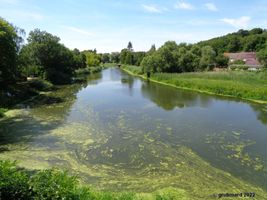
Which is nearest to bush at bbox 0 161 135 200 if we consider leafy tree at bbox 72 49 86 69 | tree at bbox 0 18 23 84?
tree at bbox 0 18 23 84

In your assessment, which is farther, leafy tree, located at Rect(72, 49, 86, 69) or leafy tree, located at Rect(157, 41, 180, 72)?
leafy tree, located at Rect(72, 49, 86, 69)

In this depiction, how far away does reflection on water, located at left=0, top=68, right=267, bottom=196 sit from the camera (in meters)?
10.6

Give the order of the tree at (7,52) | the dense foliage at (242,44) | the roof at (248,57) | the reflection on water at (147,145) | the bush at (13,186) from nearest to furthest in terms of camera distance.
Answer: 1. the bush at (13,186)
2. the reflection on water at (147,145)
3. the tree at (7,52)
4. the roof at (248,57)
5. the dense foliage at (242,44)

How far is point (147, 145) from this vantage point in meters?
14.4

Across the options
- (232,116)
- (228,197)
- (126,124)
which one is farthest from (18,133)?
(232,116)

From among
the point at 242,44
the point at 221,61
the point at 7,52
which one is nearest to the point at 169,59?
the point at 221,61

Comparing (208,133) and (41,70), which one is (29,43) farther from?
(208,133)

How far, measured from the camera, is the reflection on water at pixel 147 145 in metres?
10.6

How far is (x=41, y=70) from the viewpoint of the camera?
46.0 metres

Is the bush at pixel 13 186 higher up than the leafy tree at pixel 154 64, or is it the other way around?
the leafy tree at pixel 154 64

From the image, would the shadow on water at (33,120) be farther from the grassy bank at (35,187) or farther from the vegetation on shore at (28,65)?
the grassy bank at (35,187)

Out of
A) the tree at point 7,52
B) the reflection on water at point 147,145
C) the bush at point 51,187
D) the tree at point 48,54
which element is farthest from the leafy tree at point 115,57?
the bush at point 51,187

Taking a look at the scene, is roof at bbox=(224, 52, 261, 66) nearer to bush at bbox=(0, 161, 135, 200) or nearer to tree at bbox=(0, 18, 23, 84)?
tree at bbox=(0, 18, 23, 84)

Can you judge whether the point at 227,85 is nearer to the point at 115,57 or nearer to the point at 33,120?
the point at 33,120
